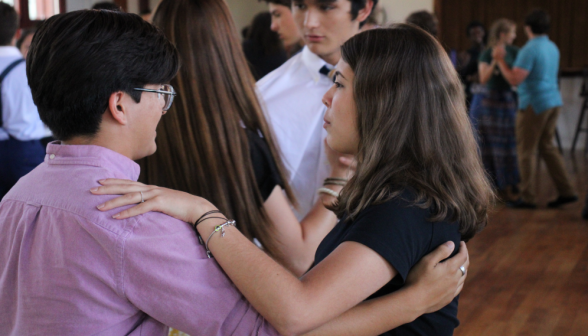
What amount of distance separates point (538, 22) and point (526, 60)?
0.36 m

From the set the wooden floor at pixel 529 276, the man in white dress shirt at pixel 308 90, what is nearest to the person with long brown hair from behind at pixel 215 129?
the man in white dress shirt at pixel 308 90

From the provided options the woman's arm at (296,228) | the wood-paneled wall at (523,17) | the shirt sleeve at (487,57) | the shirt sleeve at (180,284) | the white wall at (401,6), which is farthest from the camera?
the white wall at (401,6)

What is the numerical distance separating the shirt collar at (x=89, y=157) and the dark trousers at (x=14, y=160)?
7.68 feet

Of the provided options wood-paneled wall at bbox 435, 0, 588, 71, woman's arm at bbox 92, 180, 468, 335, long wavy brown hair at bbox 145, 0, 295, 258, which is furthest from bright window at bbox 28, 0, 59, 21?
woman's arm at bbox 92, 180, 468, 335

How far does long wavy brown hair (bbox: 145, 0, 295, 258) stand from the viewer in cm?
147

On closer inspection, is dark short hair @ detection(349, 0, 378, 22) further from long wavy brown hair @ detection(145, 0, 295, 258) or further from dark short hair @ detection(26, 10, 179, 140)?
dark short hair @ detection(26, 10, 179, 140)

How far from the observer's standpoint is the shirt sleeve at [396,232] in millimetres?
1025

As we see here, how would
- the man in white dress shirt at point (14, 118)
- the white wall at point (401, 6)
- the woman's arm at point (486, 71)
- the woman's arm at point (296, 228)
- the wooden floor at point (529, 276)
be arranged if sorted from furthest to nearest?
the white wall at point (401, 6), the woman's arm at point (486, 71), the man in white dress shirt at point (14, 118), the wooden floor at point (529, 276), the woman's arm at point (296, 228)

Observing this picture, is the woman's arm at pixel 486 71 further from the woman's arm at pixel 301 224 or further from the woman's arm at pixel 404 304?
the woman's arm at pixel 404 304

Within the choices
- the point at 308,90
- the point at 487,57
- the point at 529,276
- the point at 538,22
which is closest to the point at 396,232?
the point at 308,90

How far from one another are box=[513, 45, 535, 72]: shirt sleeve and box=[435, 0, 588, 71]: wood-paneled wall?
3.44 meters

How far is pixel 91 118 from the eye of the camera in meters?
0.99

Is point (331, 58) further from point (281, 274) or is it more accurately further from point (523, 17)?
point (523, 17)

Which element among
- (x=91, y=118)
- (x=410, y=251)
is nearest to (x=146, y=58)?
(x=91, y=118)
